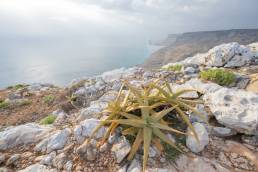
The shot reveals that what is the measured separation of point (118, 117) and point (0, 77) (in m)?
157

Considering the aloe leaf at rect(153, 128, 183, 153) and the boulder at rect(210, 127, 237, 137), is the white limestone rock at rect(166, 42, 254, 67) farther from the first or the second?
the aloe leaf at rect(153, 128, 183, 153)

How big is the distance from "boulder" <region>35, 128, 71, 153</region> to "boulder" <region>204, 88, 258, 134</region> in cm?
328

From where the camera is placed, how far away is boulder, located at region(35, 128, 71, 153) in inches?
175

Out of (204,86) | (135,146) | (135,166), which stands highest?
(204,86)

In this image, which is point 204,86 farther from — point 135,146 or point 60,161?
point 60,161

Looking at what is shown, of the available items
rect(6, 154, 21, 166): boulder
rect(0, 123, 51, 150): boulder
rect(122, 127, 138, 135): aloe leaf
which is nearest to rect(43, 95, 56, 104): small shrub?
rect(0, 123, 51, 150): boulder

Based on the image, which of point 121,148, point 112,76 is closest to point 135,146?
point 121,148

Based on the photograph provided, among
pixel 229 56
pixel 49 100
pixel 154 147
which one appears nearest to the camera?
pixel 154 147

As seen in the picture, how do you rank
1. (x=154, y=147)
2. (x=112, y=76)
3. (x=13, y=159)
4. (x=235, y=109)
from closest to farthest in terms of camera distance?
Result: (x=154, y=147) < (x=13, y=159) < (x=235, y=109) < (x=112, y=76)

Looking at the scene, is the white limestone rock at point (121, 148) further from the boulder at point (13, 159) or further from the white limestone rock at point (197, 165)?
the boulder at point (13, 159)

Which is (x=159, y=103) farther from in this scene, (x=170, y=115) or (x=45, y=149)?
(x=45, y=149)

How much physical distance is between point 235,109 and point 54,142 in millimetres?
3865

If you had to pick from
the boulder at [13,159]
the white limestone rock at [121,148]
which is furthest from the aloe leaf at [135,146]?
the boulder at [13,159]

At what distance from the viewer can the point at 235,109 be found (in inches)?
192
